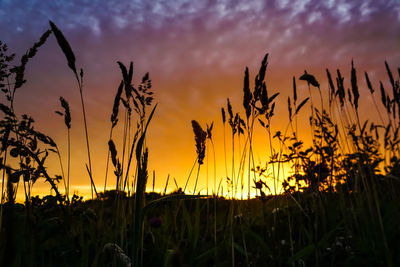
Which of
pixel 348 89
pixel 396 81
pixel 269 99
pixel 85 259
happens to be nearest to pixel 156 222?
pixel 85 259

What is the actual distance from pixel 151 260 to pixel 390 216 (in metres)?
2.04

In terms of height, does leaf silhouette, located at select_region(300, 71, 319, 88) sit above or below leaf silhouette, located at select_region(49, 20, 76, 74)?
above

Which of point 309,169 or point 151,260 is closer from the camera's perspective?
point 151,260

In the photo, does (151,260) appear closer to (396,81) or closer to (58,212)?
(58,212)

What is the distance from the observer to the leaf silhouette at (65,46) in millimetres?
1314

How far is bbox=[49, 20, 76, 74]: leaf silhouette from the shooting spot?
4.31 feet

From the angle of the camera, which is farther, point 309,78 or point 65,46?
point 309,78

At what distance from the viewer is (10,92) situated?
198 centimetres

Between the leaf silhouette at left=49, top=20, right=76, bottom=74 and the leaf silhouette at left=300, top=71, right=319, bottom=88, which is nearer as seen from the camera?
the leaf silhouette at left=49, top=20, right=76, bottom=74

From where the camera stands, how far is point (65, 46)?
1394 mm

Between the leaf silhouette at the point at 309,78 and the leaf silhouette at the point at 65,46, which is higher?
the leaf silhouette at the point at 309,78

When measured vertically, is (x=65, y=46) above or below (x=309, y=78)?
below

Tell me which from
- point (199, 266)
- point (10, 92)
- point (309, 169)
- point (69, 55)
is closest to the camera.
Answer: point (69, 55)

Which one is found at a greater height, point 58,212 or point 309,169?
point 309,169
